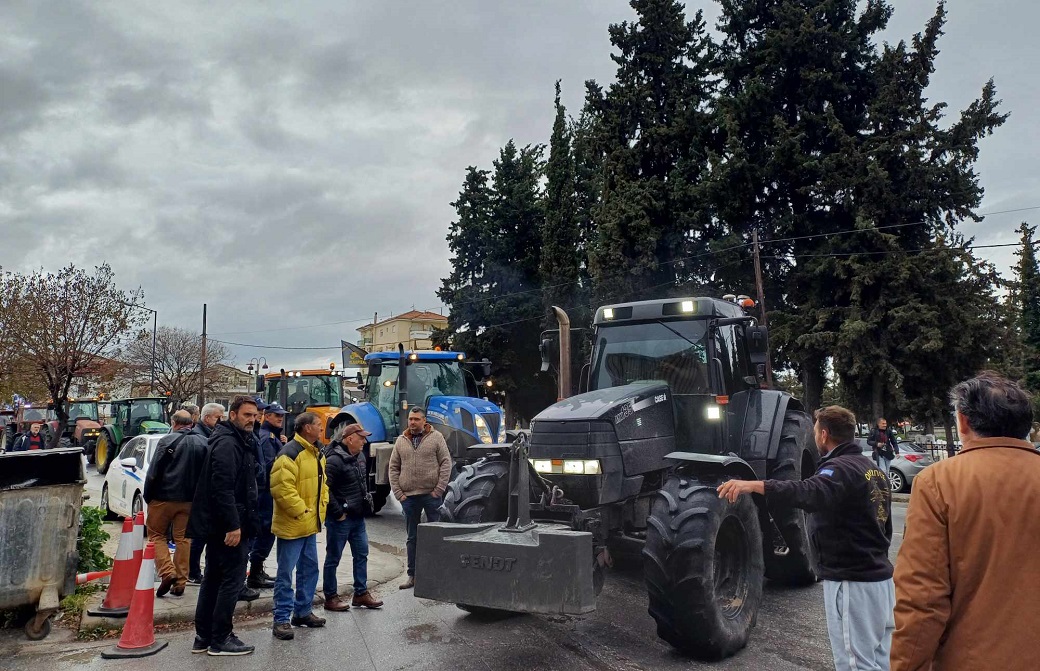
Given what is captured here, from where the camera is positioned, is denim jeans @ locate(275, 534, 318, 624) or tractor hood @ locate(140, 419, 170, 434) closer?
denim jeans @ locate(275, 534, 318, 624)

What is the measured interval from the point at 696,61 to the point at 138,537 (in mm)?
26841

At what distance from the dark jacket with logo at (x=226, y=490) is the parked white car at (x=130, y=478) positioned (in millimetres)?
5009

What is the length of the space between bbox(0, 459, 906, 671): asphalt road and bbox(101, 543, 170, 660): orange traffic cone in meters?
0.12

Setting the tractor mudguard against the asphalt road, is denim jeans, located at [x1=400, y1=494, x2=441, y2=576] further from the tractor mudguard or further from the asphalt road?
the tractor mudguard

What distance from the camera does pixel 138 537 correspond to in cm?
612

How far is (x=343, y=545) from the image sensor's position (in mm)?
6645

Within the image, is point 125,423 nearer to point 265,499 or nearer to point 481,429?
point 481,429

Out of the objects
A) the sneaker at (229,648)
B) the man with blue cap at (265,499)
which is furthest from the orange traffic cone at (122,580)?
the sneaker at (229,648)

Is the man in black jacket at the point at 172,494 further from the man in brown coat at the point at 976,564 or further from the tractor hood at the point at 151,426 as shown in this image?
the tractor hood at the point at 151,426

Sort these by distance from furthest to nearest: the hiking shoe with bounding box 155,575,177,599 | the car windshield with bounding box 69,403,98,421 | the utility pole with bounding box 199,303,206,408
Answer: the utility pole with bounding box 199,303,206,408 < the car windshield with bounding box 69,403,98,421 < the hiking shoe with bounding box 155,575,177,599

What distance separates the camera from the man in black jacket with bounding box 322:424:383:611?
6500 millimetres

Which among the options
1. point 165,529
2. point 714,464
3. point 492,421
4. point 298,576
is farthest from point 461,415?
point 714,464

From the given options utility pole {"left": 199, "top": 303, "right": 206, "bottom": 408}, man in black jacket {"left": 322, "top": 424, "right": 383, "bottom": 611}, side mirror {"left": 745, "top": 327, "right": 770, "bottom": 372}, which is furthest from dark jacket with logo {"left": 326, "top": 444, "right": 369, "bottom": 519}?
utility pole {"left": 199, "top": 303, "right": 206, "bottom": 408}

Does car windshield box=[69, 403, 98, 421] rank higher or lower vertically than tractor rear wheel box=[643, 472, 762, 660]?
higher
